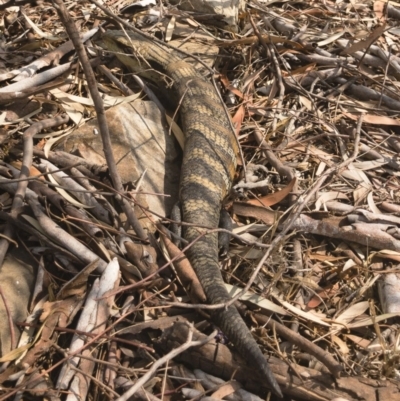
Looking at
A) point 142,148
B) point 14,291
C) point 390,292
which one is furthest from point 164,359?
point 142,148

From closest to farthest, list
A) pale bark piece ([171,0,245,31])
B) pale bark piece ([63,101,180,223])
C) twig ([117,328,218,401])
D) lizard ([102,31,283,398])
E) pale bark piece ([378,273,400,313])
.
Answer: twig ([117,328,218,401]), lizard ([102,31,283,398]), pale bark piece ([378,273,400,313]), pale bark piece ([63,101,180,223]), pale bark piece ([171,0,245,31])

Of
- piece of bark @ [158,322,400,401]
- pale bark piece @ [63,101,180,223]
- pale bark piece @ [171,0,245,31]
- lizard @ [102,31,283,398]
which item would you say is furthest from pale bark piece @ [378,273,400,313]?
pale bark piece @ [171,0,245,31]

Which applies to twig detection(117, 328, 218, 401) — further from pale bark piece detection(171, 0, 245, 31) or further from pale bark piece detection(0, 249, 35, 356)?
pale bark piece detection(171, 0, 245, 31)

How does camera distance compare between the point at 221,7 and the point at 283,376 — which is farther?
the point at 221,7

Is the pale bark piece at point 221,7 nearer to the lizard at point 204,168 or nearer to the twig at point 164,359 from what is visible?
the lizard at point 204,168

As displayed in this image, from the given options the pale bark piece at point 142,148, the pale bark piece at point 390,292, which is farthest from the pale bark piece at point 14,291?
the pale bark piece at point 390,292

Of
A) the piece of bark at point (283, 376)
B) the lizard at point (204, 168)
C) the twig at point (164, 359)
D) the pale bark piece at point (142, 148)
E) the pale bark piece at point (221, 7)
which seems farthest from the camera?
the pale bark piece at point (221, 7)

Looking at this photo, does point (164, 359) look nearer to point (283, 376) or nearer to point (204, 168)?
point (283, 376)
